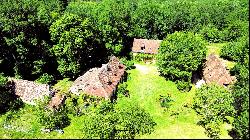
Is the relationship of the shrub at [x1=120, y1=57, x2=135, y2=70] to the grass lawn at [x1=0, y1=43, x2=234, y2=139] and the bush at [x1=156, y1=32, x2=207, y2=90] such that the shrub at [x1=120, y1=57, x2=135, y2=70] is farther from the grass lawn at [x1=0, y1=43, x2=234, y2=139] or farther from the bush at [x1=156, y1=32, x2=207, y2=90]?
the bush at [x1=156, y1=32, x2=207, y2=90]

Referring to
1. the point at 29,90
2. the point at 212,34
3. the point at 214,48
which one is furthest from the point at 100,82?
the point at 212,34


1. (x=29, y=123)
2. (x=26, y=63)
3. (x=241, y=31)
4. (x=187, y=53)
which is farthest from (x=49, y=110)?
(x=241, y=31)

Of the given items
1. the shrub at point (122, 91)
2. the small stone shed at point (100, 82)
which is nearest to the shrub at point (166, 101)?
the shrub at point (122, 91)

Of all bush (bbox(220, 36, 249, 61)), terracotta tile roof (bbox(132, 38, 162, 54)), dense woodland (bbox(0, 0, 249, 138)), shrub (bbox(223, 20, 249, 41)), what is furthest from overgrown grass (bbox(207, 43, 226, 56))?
terracotta tile roof (bbox(132, 38, 162, 54))

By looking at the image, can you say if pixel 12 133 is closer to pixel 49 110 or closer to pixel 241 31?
pixel 49 110

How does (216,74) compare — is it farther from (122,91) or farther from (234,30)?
(234,30)
